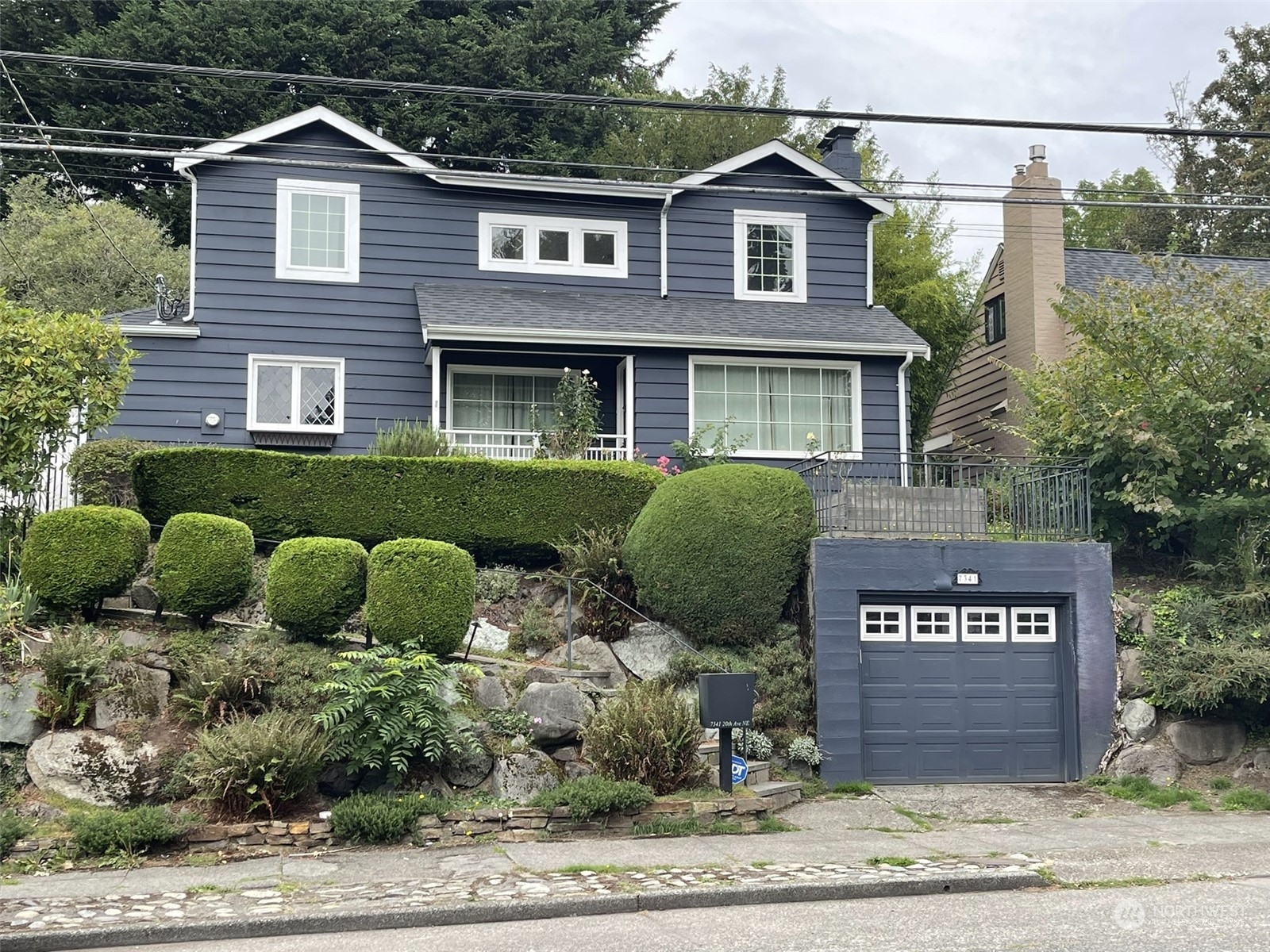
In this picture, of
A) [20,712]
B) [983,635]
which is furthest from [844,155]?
[20,712]

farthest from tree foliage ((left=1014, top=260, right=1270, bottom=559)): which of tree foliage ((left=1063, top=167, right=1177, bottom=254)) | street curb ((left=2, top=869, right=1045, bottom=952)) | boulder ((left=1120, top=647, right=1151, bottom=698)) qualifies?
tree foliage ((left=1063, top=167, right=1177, bottom=254))

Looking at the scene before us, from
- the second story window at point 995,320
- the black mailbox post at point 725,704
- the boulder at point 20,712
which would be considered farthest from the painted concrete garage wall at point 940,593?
the second story window at point 995,320

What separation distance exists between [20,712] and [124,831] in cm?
225

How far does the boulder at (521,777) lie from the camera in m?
11.9

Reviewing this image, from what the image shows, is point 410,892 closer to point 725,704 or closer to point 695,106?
point 725,704

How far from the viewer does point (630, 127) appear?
32.0m

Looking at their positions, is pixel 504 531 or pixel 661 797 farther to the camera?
pixel 504 531

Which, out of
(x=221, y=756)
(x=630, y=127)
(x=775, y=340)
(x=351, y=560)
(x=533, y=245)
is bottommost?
(x=221, y=756)

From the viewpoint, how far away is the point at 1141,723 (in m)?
14.3

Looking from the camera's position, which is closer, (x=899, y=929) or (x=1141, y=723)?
(x=899, y=929)

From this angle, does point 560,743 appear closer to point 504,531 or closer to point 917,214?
point 504,531

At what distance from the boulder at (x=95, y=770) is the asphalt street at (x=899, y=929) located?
337 centimetres

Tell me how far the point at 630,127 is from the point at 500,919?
26.2 metres

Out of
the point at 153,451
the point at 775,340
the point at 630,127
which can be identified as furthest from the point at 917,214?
the point at 153,451
